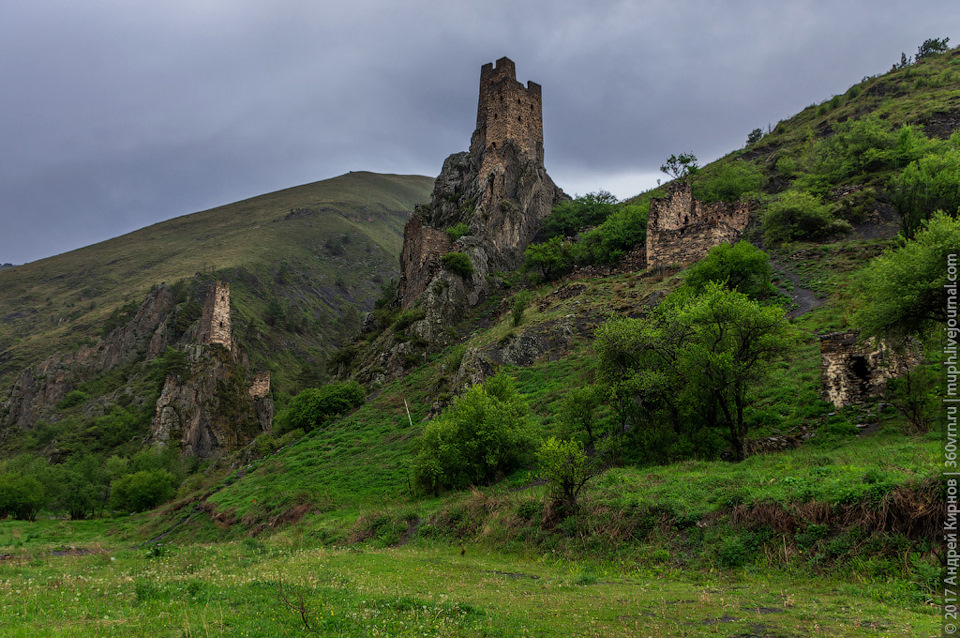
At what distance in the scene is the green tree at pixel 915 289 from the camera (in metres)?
17.0

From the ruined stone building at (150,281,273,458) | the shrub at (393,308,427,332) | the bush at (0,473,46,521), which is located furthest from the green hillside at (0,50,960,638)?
the ruined stone building at (150,281,273,458)

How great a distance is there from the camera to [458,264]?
58.2 meters

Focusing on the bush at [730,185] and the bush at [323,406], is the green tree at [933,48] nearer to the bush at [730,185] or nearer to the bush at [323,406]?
the bush at [730,185]

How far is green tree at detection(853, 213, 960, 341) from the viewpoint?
17.0 meters

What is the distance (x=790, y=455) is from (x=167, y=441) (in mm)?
70945

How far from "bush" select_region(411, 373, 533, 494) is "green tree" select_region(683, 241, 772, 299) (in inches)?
665

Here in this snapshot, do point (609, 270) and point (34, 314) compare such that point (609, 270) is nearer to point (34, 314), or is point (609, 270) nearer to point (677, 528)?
point (677, 528)

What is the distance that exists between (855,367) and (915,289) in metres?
3.73

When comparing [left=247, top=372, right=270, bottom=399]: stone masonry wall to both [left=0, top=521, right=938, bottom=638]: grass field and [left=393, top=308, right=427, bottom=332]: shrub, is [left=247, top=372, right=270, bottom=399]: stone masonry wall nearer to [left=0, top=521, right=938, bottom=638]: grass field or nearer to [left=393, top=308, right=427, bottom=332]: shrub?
[left=393, top=308, right=427, bottom=332]: shrub

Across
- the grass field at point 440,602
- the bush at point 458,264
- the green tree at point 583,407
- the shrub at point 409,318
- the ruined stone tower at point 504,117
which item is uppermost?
the ruined stone tower at point 504,117

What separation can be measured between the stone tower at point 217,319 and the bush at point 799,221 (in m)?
74.6

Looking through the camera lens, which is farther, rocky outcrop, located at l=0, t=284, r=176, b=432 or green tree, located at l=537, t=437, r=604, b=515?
rocky outcrop, located at l=0, t=284, r=176, b=432

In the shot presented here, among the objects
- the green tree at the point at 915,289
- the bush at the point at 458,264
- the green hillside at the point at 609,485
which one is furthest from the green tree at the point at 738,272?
the bush at the point at 458,264

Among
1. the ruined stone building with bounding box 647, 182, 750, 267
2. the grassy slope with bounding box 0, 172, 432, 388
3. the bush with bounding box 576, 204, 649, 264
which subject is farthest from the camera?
the grassy slope with bounding box 0, 172, 432, 388
